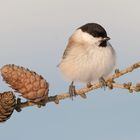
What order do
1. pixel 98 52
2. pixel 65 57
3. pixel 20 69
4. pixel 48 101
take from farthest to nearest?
pixel 65 57 < pixel 98 52 < pixel 48 101 < pixel 20 69

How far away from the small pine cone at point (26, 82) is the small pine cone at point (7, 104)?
0.09 feet

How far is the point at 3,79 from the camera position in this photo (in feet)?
3.64

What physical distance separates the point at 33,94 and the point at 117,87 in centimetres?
25

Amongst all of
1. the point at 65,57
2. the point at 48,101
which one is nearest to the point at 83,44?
the point at 65,57

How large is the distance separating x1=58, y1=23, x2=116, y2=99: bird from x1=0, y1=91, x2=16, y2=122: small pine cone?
1.71 metres

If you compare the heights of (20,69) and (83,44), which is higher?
(20,69)

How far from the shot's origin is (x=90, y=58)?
298cm

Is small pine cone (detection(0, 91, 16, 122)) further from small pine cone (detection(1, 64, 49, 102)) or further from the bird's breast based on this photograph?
the bird's breast

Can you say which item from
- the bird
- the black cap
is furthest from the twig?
the black cap

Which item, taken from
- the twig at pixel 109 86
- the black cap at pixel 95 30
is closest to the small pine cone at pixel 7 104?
the twig at pixel 109 86

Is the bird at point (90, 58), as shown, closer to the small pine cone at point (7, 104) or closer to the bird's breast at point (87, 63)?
the bird's breast at point (87, 63)

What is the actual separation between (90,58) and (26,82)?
1.91 m

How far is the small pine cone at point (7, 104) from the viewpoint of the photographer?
3.63 feet

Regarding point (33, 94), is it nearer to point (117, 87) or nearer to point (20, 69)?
point (20, 69)
